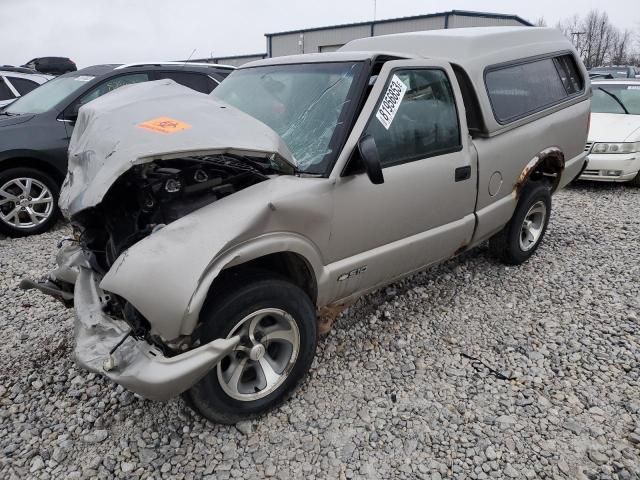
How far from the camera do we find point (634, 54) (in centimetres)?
6322

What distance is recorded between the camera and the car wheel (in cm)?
499

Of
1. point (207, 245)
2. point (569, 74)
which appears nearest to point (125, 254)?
point (207, 245)

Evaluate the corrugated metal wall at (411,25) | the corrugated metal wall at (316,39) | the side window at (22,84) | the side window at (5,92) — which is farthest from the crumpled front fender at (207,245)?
the corrugated metal wall at (316,39)

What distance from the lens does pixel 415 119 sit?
3.02 metres

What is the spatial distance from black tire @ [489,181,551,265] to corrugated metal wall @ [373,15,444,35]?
2405 cm

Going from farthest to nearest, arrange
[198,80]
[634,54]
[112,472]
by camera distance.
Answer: [634,54] < [198,80] < [112,472]

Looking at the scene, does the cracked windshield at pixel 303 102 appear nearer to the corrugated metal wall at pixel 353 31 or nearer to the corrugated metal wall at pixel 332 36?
the corrugated metal wall at pixel 353 31

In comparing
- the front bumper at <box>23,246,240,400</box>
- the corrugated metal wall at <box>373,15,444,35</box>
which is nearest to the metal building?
the corrugated metal wall at <box>373,15,444,35</box>

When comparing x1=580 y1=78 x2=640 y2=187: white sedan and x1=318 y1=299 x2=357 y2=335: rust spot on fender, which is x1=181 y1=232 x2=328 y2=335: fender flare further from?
x1=580 y1=78 x2=640 y2=187: white sedan

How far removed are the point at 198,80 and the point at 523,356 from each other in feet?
17.5

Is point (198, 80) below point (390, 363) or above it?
above

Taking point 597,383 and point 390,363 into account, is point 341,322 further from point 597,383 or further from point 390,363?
point 597,383

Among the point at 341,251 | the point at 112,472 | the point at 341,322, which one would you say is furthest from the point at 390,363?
the point at 112,472

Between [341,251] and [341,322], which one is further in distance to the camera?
[341,322]
